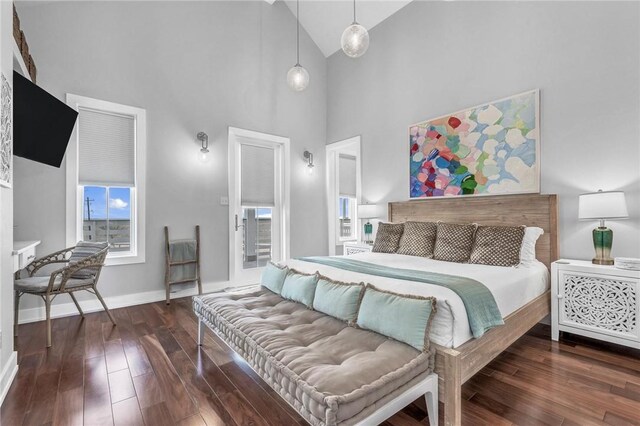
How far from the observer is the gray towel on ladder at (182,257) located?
157 inches

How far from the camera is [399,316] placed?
5.64 ft

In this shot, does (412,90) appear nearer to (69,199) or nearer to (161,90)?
(161,90)

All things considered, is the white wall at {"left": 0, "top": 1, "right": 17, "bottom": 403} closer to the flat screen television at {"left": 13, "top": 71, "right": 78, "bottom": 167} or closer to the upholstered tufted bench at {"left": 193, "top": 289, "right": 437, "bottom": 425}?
the flat screen television at {"left": 13, "top": 71, "right": 78, "bottom": 167}

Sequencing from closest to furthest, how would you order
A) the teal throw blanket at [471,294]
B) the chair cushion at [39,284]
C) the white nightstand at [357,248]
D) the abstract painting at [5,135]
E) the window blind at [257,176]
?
the teal throw blanket at [471,294]
the abstract painting at [5,135]
the chair cushion at [39,284]
the white nightstand at [357,248]
the window blind at [257,176]

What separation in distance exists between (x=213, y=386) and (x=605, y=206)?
3.26 m

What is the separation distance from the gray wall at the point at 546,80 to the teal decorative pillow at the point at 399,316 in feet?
7.36

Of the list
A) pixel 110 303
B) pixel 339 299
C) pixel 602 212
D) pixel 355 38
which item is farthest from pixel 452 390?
pixel 110 303

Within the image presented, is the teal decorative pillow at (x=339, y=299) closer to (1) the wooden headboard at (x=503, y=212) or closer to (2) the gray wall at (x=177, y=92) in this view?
(1) the wooden headboard at (x=503, y=212)

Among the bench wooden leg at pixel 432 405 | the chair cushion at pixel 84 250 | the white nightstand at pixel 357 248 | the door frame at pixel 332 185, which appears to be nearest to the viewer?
the bench wooden leg at pixel 432 405

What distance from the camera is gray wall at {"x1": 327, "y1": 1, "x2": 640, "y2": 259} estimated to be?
2.67m

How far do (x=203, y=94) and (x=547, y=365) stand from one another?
474cm

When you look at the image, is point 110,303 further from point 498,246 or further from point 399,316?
point 498,246

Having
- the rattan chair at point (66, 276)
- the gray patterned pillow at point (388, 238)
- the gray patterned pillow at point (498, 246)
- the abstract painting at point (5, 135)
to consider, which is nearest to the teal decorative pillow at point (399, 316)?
the gray patterned pillow at point (498, 246)

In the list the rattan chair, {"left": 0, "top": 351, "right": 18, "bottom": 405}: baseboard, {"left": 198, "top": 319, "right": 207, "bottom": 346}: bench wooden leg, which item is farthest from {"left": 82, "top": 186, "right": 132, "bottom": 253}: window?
{"left": 198, "top": 319, "right": 207, "bottom": 346}: bench wooden leg
